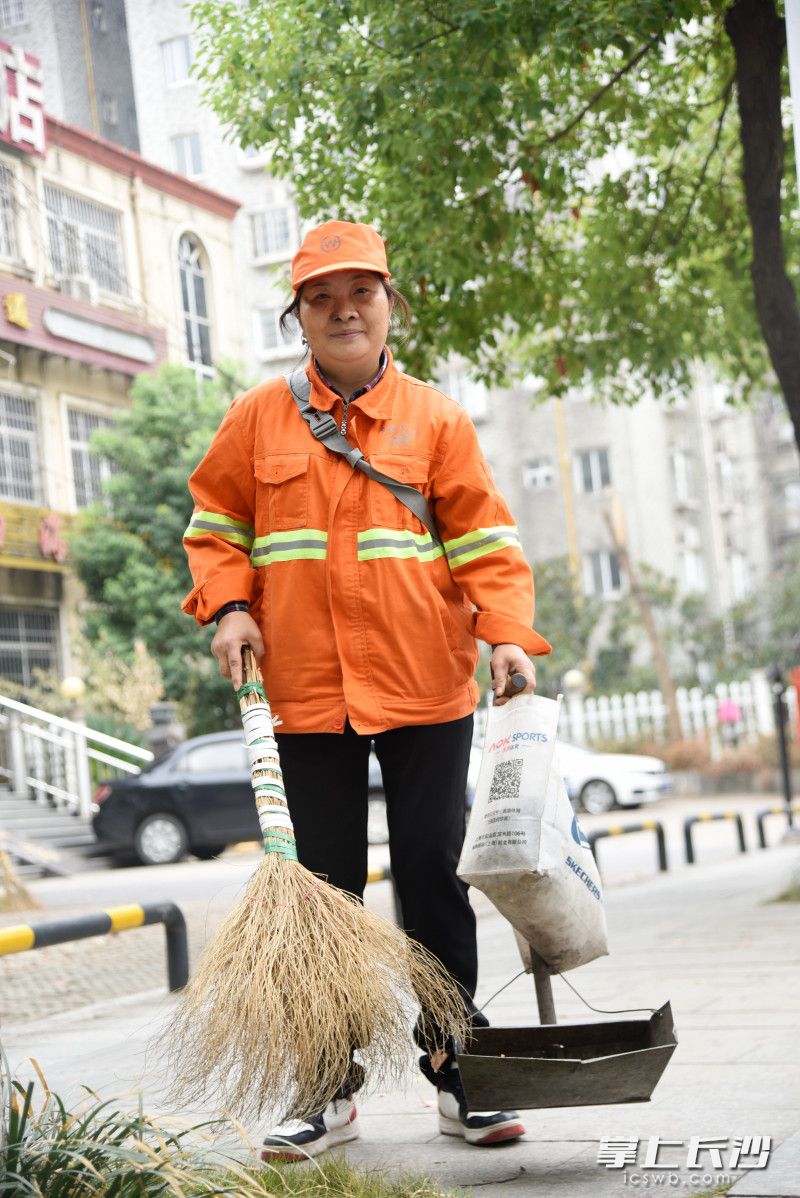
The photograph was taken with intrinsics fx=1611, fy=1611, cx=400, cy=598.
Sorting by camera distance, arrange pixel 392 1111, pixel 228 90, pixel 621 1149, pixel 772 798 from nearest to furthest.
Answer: pixel 621 1149 → pixel 392 1111 → pixel 228 90 → pixel 772 798

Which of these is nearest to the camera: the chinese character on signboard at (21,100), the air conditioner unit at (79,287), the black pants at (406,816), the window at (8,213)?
the black pants at (406,816)

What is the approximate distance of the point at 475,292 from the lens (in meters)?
9.52

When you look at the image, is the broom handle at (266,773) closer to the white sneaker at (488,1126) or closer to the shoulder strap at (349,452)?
the shoulder strap at (349,452)

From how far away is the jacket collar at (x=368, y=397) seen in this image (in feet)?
12.2

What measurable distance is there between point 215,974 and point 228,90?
6516mm

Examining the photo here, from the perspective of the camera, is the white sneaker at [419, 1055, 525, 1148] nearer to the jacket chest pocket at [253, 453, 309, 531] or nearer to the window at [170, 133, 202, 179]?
the jacket chest pocket at [253, 453, 309, 531]

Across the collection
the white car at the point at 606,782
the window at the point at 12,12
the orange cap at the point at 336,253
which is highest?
the window at the point at 12,12

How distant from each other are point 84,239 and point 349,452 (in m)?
5.85

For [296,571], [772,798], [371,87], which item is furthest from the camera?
[772,798]

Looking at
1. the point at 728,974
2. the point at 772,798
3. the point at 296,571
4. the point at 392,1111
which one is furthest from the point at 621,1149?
the point at 772,798

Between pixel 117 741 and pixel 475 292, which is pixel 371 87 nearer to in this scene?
pixel 475 292

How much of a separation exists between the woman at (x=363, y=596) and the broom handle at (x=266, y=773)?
Answer: 0.12m

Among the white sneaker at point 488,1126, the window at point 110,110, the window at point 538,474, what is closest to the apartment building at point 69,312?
the window at point 110,110

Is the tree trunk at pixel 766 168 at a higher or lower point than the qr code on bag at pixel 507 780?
higher
